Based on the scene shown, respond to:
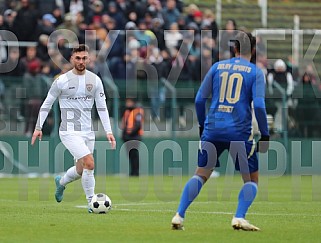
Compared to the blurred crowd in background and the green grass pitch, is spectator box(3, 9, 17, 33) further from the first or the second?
the green grass pitch

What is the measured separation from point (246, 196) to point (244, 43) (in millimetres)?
1858

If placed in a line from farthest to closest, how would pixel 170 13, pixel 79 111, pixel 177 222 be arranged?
pixel 170 13, pixel 79 111, pixel 177 222

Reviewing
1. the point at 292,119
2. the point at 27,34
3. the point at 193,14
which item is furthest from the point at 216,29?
the point at 27,34

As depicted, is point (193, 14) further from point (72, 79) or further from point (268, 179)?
point (72, 79)

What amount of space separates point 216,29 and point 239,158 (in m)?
17.1

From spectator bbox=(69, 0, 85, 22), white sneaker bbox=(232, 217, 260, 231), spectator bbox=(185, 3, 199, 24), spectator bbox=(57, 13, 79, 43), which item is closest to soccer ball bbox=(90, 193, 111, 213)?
white sneaker bbox=(232, 217, 260, 231)

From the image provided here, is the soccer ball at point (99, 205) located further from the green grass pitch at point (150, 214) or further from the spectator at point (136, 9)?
the spectator at point (136, 9)

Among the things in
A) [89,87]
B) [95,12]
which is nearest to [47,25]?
[95,12]

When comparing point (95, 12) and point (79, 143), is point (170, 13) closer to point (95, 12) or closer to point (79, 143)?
point (95, 12)

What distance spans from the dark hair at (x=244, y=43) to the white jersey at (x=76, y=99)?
3.68 meters

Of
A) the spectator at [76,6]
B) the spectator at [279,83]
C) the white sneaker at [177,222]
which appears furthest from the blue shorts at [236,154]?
the spectator at [279,83]

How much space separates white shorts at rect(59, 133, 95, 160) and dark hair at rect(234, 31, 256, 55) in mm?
3856

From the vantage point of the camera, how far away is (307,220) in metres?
14.1

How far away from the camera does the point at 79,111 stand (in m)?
15.2
